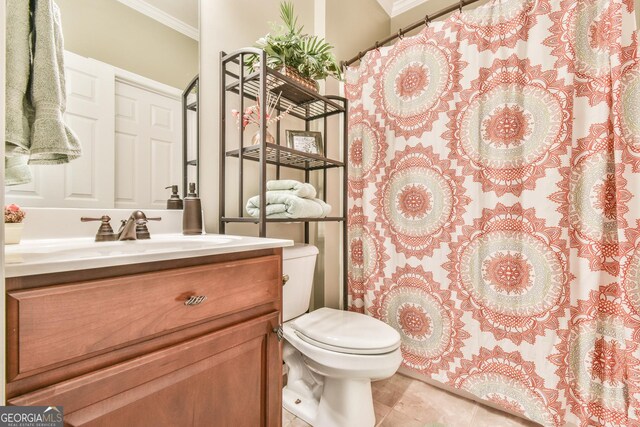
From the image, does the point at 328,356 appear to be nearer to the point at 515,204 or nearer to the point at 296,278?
the point at 296,278

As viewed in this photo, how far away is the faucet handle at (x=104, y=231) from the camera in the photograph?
2.79 feet

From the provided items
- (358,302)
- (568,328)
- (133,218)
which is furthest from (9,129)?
(568,328)

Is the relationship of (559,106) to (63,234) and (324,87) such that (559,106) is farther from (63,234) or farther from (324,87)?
(63,234)

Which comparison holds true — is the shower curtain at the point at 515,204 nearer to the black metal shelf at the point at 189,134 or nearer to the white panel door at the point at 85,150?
the black metal shelf at the point at 189,134

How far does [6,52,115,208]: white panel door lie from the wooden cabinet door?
2.02 ft

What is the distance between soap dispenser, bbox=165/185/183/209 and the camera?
3.59ft

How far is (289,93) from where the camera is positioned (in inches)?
54.2

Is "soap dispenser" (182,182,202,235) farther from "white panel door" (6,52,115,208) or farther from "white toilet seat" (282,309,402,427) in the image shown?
"white toilet seat" (282,309,402,427)

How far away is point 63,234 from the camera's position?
84 cm

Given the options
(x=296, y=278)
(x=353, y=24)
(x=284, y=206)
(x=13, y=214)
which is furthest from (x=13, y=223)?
(x=353, y=24)

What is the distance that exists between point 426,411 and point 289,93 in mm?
1646

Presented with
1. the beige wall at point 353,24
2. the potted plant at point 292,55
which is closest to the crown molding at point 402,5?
the beige wall at point 353,24

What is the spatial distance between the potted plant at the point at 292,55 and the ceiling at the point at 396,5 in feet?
3.96

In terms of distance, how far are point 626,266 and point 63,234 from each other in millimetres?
1869
